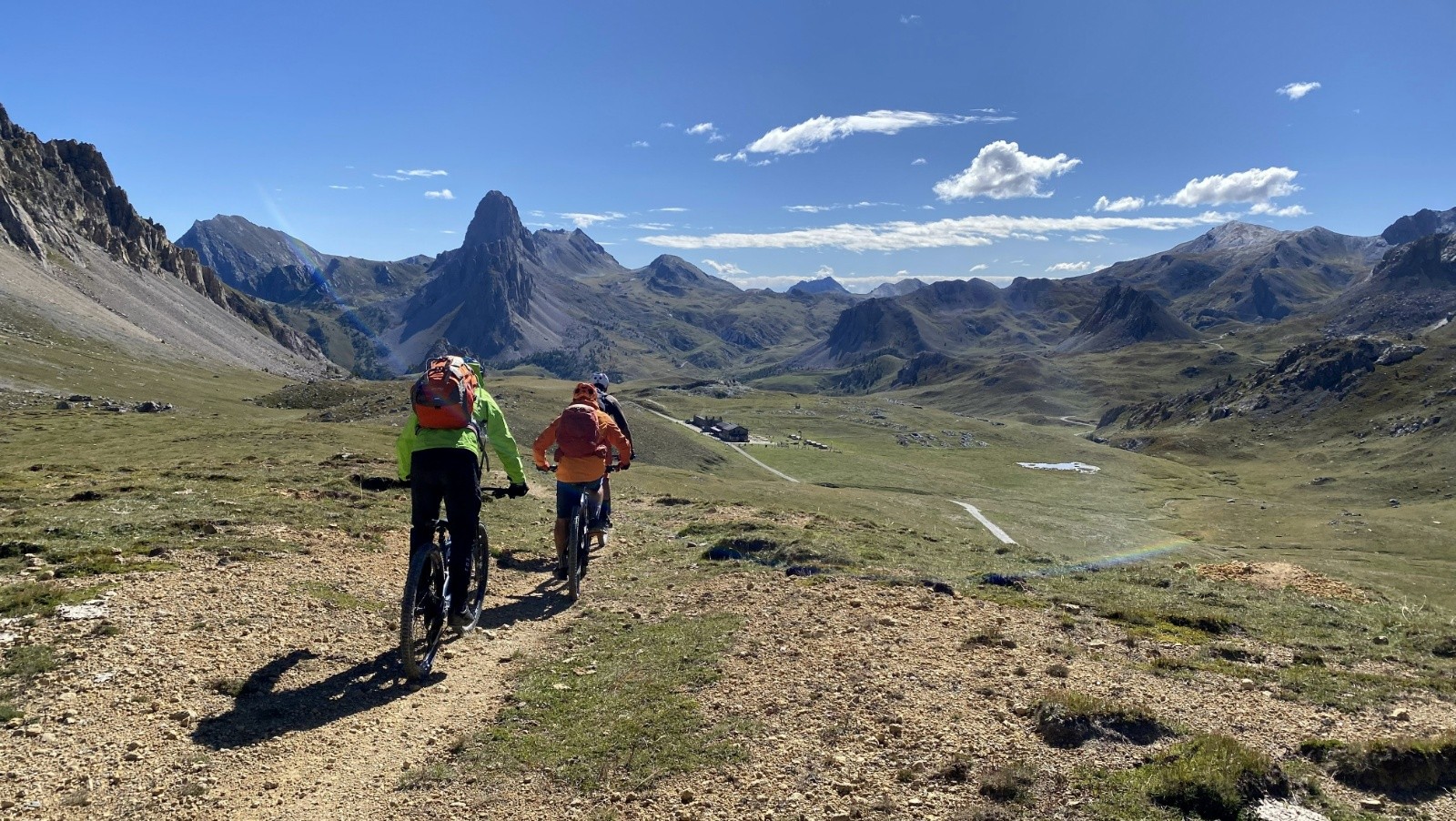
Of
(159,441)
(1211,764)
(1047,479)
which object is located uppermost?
(1211,764)

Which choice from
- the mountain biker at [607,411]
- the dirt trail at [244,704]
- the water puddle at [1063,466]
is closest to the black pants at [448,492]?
the dirt trail at [244,704]

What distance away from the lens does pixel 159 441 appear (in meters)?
53.7

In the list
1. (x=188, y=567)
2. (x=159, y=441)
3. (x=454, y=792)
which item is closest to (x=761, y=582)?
(x=454, y=792)

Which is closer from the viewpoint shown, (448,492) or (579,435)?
(448,492)

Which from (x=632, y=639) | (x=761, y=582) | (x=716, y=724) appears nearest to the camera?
(x=716, y=724)

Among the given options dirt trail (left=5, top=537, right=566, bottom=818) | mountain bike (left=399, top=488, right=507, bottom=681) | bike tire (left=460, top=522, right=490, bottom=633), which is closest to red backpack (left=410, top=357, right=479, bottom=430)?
mountain bike (left=399, top=488, right=507, bottom=681)

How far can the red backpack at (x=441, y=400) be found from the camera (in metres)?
11.5

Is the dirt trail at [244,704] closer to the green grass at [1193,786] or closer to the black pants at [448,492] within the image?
the black pants at [448,492]

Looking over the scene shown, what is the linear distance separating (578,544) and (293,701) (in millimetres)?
7632

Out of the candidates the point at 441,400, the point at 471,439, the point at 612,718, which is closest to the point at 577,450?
the point at 471,439

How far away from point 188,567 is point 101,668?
A: 5133mm

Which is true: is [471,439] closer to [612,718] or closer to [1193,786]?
[612,718]

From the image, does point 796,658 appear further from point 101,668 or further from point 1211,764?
point 101,668

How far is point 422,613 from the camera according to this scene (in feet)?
38.8
